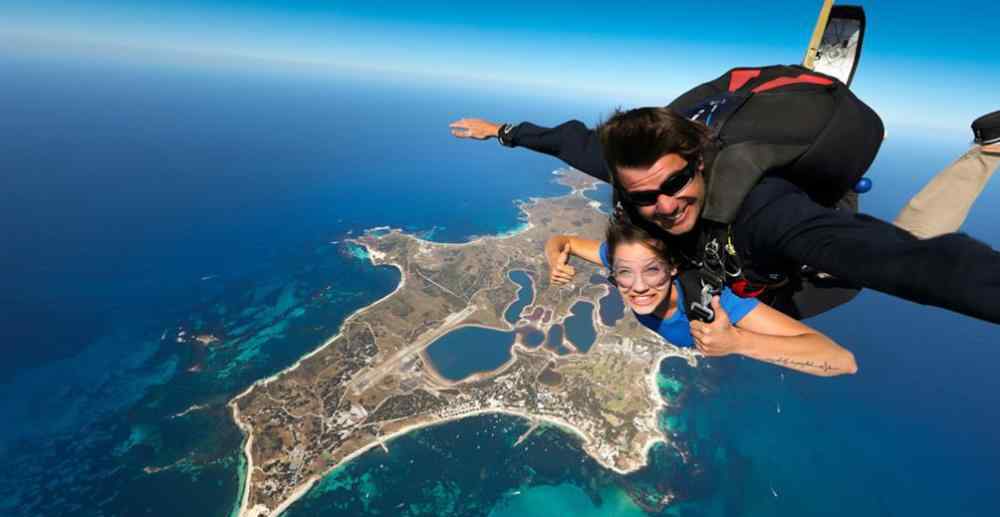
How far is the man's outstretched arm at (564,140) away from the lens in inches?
139

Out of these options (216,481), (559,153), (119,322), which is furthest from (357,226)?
(559,153)

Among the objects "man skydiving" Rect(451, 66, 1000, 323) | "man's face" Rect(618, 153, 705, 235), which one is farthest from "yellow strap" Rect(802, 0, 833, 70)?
"man's face" Rect(618, 153, 705, 235)

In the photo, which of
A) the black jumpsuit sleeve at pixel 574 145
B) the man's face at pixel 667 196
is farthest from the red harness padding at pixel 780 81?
the black jumpsuit sleeve at pixel 574 145

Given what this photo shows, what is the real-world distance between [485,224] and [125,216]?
42.2 metres

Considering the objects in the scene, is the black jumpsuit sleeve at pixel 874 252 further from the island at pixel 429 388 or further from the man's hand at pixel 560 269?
the island at pixel 429 388

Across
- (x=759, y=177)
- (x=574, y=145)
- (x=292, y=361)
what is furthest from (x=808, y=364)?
(x=292, y=361)

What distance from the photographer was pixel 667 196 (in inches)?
94.4

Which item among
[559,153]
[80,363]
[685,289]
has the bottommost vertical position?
[80,363]

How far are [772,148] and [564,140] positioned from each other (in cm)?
179

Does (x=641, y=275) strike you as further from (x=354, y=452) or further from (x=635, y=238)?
(x=354, y=452)

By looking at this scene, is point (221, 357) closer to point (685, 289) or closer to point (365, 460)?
point (365, 460)

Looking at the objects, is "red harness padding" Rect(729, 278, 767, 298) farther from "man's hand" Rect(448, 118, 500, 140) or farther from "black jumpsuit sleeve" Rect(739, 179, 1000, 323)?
"man's hand" Rect(448, 118, 500, 140)

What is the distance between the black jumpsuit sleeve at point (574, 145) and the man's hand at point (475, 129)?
1.68 ft

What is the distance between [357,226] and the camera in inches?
1822
